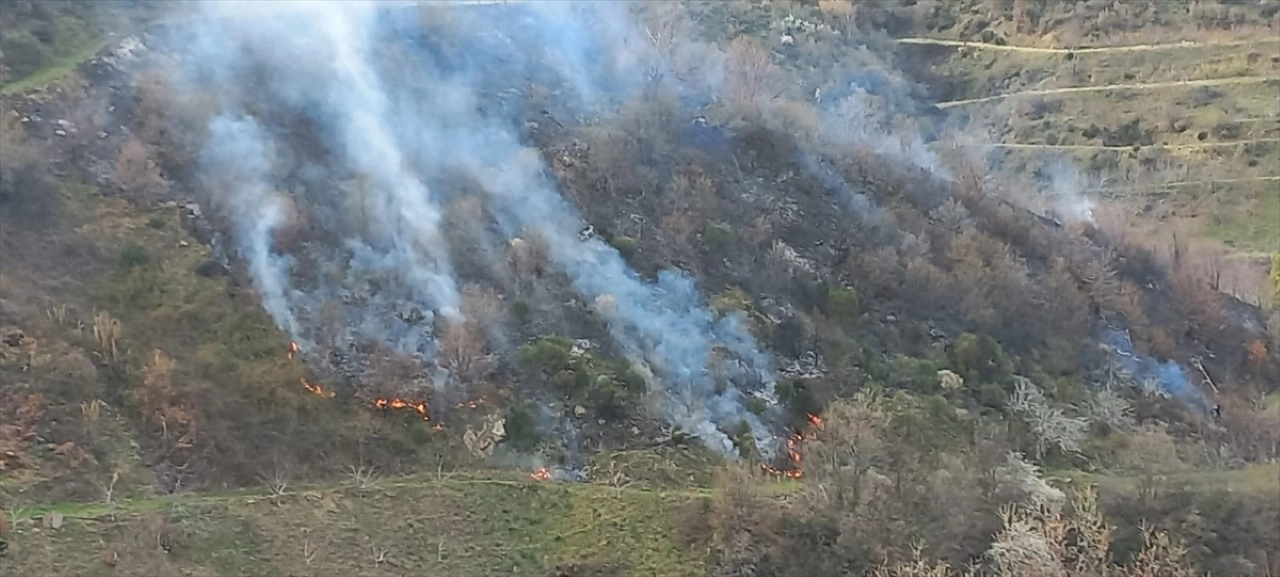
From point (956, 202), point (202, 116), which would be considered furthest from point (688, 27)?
point (202, 116)

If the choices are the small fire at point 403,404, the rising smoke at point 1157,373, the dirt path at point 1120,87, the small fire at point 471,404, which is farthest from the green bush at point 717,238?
the dirt path at point 1120,87

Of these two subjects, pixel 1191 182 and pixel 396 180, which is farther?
pixel 1191 182

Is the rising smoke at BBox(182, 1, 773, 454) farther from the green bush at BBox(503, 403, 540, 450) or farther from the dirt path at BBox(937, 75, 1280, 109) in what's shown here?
the dirt path at BBox(937, 75, 1280, 109)

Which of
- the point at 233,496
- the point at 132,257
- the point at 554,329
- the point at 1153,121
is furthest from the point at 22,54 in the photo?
the point at 1153,121

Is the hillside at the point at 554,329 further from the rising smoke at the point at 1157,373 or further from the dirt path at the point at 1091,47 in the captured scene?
the dirt path at the point at 1091,47

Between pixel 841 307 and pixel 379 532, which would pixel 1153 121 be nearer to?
pixel 841 307
